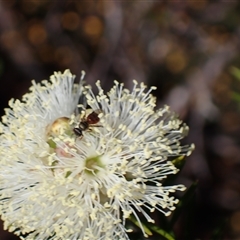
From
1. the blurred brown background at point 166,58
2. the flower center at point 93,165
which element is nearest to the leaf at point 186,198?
the flower center at point 93,165

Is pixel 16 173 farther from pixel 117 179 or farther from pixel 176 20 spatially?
pixel 176 20

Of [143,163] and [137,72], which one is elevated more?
[137,72]

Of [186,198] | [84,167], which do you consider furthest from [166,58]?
[84,167]

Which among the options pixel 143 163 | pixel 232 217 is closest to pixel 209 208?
pixel 232 217

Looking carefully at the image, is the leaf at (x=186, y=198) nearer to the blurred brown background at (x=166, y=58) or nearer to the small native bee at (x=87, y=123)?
the small native bee at (x=87, y=123)

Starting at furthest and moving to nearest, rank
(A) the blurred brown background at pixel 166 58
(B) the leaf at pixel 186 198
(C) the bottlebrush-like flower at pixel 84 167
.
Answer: (A) the blurred brown background at pixel 166 58
(B) the leaf at pixel 186 198
(C) the bottlebrush-like flower at pixel 84 167

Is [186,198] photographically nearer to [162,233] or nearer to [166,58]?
[162,233]
